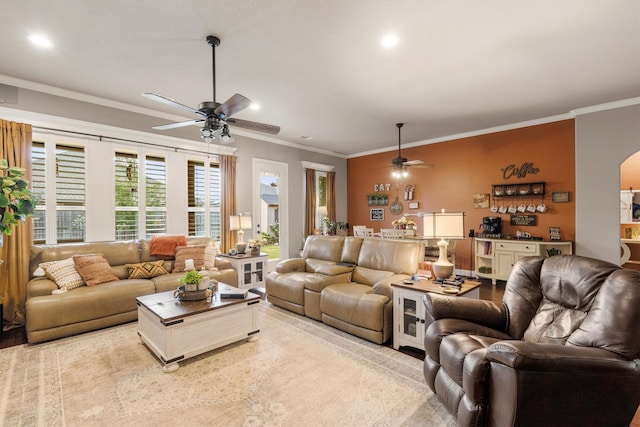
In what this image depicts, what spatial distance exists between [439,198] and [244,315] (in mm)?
5116

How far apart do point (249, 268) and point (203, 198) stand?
5.10 ft

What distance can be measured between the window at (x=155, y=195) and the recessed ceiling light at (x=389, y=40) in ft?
12.6

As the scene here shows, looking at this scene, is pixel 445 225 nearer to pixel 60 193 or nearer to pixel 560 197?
pixel 560 197

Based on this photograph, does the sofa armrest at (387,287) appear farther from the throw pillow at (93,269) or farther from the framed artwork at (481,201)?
the framed artwork at (481,201)

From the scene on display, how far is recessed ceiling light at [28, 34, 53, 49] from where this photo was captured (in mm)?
→ 2676

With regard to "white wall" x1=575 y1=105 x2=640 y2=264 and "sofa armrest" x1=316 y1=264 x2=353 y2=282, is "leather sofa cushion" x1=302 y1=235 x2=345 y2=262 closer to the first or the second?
"sofa armrest" x1=316 y1=264 x2=353 y2=282

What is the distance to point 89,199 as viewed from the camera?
4062 mm

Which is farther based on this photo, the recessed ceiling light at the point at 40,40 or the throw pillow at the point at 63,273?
the throw pillow at the point at 63,273

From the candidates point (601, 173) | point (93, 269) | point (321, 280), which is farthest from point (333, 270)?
point (601, 173)

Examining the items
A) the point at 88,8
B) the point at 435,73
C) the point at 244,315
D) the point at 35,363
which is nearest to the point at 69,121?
the point at 88,8

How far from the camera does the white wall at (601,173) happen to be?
14.0 ft

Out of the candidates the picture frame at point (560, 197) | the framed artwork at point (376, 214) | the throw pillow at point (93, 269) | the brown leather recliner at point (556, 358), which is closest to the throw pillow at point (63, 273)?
the throw pillow at point (93, 269)

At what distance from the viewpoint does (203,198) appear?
5.21m

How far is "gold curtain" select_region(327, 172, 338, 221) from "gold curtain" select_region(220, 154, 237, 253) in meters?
2.84
